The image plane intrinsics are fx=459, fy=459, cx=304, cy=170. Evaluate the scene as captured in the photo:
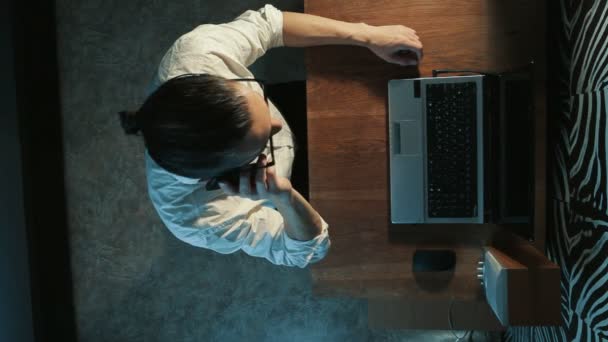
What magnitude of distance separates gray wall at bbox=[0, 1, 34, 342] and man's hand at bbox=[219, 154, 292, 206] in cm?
127

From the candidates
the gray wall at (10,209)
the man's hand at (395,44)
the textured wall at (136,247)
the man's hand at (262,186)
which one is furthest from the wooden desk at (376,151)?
the gray wall at (10,209)

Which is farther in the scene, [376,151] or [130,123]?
[376,151]

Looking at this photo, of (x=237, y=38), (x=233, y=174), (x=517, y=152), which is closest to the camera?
(x=233, y=174)

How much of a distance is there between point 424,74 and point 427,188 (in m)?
0.31

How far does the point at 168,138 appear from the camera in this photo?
0.85m

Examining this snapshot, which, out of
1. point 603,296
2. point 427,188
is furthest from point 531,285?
point 427,188

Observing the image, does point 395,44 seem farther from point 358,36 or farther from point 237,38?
point 237,38

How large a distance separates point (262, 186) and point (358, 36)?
0.51 metres

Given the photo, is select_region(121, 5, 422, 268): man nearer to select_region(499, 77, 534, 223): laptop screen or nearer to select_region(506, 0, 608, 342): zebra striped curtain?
select_region(499, 77, 534, 223): laptop screen

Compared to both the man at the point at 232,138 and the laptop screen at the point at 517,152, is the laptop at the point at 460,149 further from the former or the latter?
the man at the point at 232,138

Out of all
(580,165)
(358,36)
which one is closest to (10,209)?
(358,36)

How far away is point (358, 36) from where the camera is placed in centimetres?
123

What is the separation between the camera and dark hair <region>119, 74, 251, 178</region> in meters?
0.84

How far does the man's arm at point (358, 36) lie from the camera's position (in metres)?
1.20
